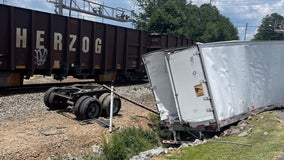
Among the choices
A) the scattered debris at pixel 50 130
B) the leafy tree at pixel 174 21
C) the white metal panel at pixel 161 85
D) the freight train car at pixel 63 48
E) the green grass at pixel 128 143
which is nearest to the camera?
the green grass at pixel 128 143

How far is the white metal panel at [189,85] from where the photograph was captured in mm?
10039

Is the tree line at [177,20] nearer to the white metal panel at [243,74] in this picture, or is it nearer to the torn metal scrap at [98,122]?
the white metal panel at [243,74]

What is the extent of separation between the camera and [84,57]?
18.5 m

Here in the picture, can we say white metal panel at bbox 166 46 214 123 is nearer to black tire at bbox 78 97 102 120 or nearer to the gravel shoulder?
the gravel shoulder

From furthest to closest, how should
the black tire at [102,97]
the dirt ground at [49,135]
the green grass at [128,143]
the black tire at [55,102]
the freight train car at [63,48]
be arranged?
1. the freight train car at [63,48]
2. the black tire at [55,102]
3. the black tire at [102,97]
4. the green grass at [128,143]
5. the dirt ground at [49,135]

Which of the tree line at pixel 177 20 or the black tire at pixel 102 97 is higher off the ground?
the tree line at pixel 177 20

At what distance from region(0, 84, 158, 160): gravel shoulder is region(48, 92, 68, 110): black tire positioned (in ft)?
1.06

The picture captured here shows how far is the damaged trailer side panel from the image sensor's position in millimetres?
10031

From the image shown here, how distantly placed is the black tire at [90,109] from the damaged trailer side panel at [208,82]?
1.89m

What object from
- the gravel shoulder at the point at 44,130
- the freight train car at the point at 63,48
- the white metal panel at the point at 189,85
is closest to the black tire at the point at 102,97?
the gravel shoulder at the point at 44,130

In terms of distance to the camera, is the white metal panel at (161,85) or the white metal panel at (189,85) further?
the white metal panel at (161,85)

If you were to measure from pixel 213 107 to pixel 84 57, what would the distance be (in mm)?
10088

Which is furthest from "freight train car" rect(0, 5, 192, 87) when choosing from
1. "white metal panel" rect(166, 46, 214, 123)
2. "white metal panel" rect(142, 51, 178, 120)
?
"white metal panel" rect(166, 46, 214, 123)

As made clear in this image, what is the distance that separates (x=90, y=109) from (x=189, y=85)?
10.1ft
